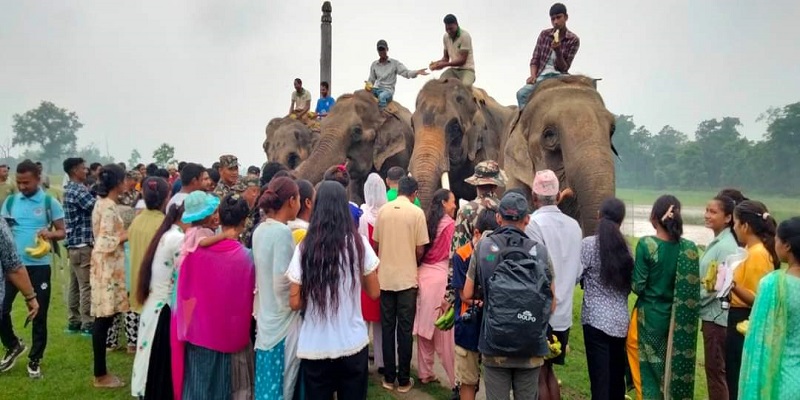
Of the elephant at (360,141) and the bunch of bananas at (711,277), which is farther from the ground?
the elephant at (360,141)

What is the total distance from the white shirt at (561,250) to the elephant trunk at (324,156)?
26.1 feet

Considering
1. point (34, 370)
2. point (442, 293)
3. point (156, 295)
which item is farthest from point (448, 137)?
point (34, 370)

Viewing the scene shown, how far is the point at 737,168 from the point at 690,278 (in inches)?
2132

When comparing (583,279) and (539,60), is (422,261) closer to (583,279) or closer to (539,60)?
(583,279)

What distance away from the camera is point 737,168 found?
50.8m

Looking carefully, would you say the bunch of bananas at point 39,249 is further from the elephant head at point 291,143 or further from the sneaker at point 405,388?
the elephant head at point 291,143

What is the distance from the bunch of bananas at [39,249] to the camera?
6373 millimetres

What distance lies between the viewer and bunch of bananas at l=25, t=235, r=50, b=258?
637 cm

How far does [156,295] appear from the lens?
472 centimetres

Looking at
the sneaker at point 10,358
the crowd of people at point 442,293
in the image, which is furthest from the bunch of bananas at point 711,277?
the sneaker at point 10,358

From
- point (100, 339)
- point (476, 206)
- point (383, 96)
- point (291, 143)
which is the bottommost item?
point (100, 339)

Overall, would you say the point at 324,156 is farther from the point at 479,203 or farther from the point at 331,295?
the point at 331,295

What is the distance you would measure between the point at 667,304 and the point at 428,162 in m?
5.52

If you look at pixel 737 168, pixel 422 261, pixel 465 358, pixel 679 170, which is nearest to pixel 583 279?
pixel 465 358
